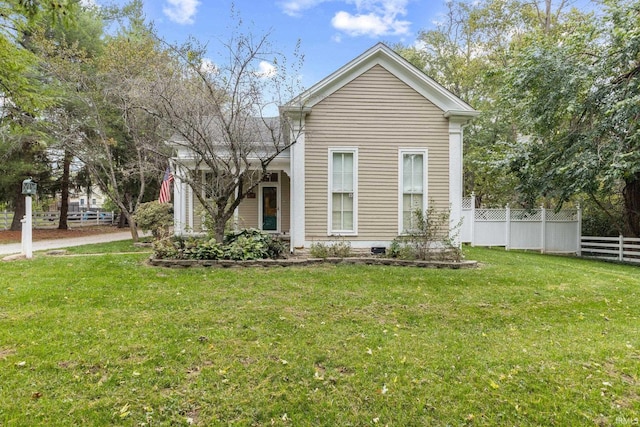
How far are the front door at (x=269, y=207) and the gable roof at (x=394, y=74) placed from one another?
14.1ft

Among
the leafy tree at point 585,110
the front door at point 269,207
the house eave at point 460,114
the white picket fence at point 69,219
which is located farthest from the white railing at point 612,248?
the white picket fence at point 69,219

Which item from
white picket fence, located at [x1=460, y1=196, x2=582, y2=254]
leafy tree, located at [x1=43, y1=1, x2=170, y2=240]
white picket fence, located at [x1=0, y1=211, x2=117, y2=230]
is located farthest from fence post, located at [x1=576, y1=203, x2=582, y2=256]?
white picket fence, located at [x1=0, y1=211, x2=117, y2=230]

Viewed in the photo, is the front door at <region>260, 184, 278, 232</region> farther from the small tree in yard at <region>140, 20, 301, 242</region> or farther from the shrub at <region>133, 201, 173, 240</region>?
the small tree in yard at <region>140, 20, 301, 242</region>

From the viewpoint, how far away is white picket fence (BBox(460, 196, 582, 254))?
527 inches

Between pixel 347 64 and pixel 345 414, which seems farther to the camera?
pixel 347 64

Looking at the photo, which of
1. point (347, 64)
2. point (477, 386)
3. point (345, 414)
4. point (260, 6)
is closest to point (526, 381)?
point (477, 386)

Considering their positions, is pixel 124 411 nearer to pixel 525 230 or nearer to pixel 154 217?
pixel 154 217

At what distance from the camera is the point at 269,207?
12.5 meters

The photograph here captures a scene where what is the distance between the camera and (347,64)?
8906 mm

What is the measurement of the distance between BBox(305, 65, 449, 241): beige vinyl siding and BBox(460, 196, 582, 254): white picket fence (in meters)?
5.13

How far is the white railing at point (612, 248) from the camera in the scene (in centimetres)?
1196

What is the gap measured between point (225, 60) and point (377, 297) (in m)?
6.48

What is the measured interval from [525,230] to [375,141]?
836 cm

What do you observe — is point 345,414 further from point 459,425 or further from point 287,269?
point 287,269
